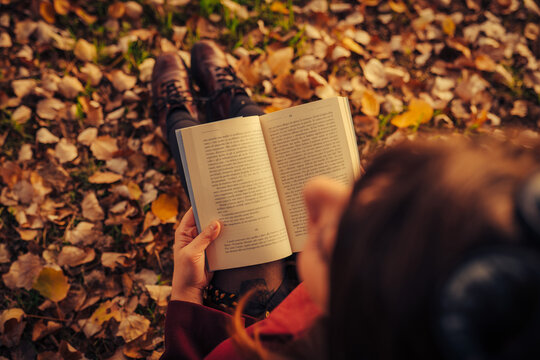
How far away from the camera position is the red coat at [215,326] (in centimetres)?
96

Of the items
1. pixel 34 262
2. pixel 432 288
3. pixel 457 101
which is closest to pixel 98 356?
pixel 34 262

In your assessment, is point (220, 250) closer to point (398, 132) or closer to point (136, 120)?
point (136, 120)

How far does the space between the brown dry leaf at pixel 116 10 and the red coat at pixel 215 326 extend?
1644 mm

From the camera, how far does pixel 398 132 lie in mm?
1663

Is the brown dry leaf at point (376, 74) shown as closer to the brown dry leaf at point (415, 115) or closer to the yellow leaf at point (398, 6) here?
the brown dry leaf at point (415, 115)

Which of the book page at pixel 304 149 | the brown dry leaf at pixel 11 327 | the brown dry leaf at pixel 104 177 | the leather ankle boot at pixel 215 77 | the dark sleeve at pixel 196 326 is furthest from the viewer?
the leather ankle boot at pixel 215 77

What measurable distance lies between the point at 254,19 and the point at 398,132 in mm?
1091

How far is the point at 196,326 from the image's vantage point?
1118 mm

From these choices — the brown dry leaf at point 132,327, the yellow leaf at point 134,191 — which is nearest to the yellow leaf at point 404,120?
the yellow leaf at point 134,191

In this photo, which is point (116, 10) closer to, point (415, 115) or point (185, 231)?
point (185, 231)

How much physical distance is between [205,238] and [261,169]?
0.34 metres

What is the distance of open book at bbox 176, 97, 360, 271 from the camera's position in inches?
45.0

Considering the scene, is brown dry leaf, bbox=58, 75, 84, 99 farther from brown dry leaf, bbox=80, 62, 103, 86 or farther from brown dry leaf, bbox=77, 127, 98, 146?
brown dry leaf, bbox=77, 127, 98, 146

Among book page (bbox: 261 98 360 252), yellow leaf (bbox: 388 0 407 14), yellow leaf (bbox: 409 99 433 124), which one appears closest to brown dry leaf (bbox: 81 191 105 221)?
book page (bbox: 261 98 360 252)
